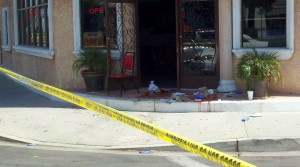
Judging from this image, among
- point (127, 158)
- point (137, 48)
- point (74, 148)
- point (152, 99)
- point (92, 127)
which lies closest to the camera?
point (127, 158)

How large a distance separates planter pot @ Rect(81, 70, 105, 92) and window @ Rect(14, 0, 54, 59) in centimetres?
170

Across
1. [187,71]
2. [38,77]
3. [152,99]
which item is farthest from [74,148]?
[38,77]

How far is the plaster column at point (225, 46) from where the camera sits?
1045 cm

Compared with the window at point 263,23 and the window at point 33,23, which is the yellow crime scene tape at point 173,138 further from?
the window at point 33,23

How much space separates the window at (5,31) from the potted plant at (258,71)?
11.7m

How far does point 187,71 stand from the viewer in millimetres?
11281

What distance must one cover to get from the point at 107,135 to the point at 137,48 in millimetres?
3694

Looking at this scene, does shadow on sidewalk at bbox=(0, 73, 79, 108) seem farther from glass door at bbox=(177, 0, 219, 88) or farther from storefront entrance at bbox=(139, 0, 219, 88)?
glass door at bbox=(177, 0, 219, 88)

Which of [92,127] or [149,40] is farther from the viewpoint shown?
[149,40]

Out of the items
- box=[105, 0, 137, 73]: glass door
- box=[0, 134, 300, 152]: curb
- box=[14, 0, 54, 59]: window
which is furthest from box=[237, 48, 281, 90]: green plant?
box=[14, 0, 54, 59]: window

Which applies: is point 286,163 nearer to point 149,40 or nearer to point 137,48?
point 137,48

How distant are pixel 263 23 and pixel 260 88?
1518 millimetres

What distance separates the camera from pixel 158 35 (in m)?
14.7

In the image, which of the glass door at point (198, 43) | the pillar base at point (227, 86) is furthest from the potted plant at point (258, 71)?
the glass door at point (198, 43)
